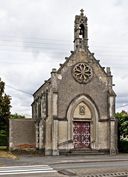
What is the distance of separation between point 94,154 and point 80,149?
1.63m

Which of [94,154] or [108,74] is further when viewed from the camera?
[108,74]

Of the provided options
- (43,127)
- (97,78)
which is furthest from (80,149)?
(97,78)

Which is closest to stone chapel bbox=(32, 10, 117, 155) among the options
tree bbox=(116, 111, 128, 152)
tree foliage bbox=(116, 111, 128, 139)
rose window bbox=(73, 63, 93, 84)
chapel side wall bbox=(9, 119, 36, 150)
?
rose window bbox=(73, 63, 93, 84)

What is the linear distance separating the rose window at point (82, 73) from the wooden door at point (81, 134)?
4.18m

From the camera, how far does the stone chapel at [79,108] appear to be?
38.2 m

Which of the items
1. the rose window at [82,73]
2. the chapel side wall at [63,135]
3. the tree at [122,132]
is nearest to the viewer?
the chapel side wall at [63,135]

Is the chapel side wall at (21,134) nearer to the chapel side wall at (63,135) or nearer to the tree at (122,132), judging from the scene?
the chapel side wall at (63,135)

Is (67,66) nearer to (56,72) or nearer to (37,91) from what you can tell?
(56,72)

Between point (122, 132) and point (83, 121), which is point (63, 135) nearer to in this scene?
point (83, 121)

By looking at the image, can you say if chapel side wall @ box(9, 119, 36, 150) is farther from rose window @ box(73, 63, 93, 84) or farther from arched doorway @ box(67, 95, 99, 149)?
rose window @ box(73, 63, 93, 84)

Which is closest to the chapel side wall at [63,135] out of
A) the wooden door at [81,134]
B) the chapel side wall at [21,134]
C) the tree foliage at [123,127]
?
the wooden door at [81,134]

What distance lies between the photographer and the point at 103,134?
39812 mm

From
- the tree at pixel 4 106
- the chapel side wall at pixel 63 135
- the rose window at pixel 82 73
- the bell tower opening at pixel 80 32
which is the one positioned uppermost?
the bell tower opening at pixel 80 32

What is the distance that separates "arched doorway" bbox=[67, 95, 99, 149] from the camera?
39.2 meters
